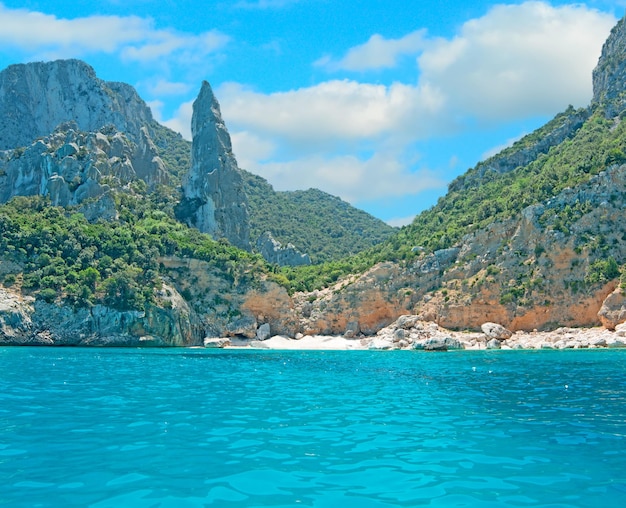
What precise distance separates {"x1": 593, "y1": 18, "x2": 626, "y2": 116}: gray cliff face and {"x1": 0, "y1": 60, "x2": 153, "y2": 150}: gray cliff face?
99251 millimetres

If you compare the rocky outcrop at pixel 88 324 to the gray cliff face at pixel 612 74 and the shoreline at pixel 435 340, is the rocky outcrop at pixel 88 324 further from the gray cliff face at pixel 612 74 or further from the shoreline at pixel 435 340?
the gray cliff face at pixel 612 74

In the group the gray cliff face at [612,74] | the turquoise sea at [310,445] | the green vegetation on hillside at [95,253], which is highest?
the gray cliff face at [612,74]

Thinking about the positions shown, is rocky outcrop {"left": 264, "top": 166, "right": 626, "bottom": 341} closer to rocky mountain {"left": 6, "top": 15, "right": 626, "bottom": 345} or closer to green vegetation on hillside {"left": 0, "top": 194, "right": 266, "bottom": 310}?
rocky mountain {"left": 6, "top": 15, "right": 626, "bottom": 345}

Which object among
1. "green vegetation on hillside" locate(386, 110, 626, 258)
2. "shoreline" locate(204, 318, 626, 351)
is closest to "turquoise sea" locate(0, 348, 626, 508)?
"shoreline" locate(204, 318, 626, 351)

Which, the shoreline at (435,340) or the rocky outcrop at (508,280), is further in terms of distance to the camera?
the rocky outcrop at (508,280)

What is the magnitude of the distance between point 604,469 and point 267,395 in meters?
13.0

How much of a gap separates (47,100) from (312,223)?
70.1 m

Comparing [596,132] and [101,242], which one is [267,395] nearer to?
[101,242]

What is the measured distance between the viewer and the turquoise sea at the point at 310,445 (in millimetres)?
8969

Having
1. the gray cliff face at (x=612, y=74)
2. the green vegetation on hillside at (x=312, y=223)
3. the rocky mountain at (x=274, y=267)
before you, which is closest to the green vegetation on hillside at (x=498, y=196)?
the rocky mountain at (x=274, y=267)

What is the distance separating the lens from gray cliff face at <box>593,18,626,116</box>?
A: 3711 inches

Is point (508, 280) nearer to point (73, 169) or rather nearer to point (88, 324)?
point (88, 324)

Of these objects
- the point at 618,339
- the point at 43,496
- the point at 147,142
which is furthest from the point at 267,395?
the point at 147,142

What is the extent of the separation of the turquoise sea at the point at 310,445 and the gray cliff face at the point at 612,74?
8512 cm
